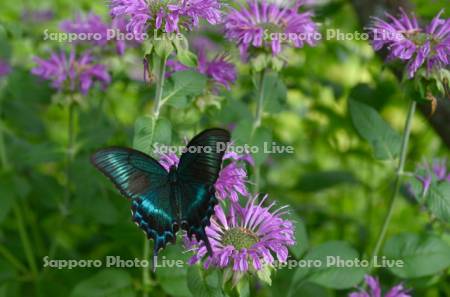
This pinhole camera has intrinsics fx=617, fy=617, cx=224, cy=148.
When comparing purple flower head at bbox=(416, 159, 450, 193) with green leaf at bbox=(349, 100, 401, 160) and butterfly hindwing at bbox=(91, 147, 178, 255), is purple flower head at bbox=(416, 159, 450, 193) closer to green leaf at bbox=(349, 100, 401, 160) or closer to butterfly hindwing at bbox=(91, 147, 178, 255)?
green leaf at bbox=(349, 100, 401, 160)

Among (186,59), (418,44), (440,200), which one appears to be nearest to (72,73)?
(186,59)

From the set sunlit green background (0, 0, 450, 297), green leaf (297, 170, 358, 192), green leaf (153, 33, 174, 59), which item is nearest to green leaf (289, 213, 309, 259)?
sunlit green background (0, 0, 450, 297)

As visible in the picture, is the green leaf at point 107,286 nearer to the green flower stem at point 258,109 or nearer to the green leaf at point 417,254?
the green flower stem at point 258,109

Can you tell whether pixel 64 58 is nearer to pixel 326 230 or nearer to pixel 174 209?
pixel 174 209

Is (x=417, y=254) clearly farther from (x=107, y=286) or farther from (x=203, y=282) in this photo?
(x=107, y=286)

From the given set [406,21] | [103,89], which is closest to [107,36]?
[103,89]

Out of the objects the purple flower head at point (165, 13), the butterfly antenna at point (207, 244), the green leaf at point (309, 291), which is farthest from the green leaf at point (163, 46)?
the green leaf at point (309, 291)
